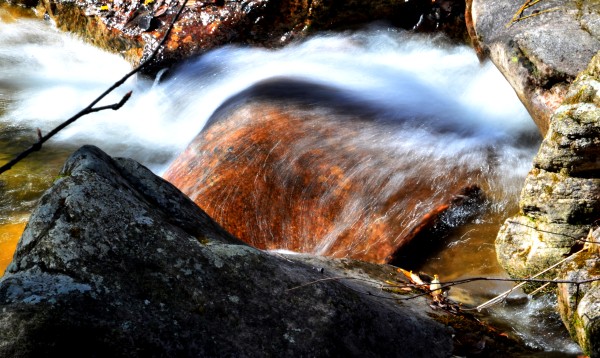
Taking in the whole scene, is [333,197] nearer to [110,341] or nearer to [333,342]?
[333,342]

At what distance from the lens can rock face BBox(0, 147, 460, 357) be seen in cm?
181

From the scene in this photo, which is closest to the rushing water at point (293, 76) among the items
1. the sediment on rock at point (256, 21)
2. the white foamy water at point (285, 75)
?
the white foamy water at point (285, 75)

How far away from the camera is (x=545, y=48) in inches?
188

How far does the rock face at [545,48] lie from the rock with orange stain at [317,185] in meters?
0.84

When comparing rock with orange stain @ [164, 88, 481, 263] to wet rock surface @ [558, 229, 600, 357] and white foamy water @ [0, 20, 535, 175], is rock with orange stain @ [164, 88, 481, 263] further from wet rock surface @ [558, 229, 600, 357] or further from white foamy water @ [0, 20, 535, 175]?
wet rock surface @ [558, 229, 600, 357]

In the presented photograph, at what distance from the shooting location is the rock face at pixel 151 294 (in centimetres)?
181

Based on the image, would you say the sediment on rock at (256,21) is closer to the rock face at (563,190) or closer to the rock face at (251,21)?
the rock face at (251,21)

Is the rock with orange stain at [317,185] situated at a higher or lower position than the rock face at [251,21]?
lower

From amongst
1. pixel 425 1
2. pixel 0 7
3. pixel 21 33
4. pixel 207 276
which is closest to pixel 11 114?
pixel 21 33

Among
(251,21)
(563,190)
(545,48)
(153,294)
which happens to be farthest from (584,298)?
(251,21)

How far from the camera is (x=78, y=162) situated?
238cm

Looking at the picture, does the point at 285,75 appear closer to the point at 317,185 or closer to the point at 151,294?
the point at 317,185

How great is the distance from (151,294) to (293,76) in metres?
5.56

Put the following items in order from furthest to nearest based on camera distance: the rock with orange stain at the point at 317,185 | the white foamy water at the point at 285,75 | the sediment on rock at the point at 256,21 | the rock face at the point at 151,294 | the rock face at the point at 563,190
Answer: the sediment on rock at the point at 256,21
the white foamy water at the point at 285,75
the rock with orange stain at the point at 317,185
the rock face at the point at 563,190
the rock face at the point at 151,294
